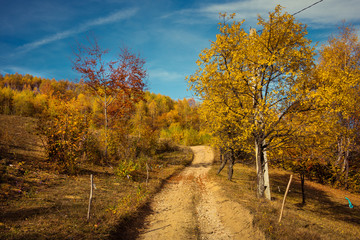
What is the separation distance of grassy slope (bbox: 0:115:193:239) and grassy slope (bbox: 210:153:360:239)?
14.3 feet

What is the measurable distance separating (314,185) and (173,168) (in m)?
12.9

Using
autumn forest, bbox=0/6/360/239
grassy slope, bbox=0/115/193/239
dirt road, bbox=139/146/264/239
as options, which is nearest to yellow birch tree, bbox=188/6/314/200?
autumn forest, bbox=0/6/360/239

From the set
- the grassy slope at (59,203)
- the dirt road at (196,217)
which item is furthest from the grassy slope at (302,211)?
the grassy slope at (59,203)

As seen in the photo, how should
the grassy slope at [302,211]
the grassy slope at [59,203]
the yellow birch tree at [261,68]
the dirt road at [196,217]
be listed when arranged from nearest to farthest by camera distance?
the grassy slope at [59,203] < the grassy slope at [302,211] < the dirt road at [196,217] < the yellow birch tree at [261,68]

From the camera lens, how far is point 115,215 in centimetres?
606

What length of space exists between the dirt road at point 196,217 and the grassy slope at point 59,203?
0.65m

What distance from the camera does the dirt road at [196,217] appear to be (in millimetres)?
5871

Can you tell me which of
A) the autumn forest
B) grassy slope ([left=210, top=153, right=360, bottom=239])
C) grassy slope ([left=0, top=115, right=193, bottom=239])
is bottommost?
grassy slope ([left=210, top=153, right=360, bottom=239])

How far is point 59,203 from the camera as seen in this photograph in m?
6.24

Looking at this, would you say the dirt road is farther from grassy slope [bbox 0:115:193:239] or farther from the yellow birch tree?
the yellow birch tree

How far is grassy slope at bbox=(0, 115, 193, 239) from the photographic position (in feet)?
15.3

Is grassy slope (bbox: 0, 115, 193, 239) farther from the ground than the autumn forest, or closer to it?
closer to it

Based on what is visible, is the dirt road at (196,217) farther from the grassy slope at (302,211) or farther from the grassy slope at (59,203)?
the grassy slope at (59,203)

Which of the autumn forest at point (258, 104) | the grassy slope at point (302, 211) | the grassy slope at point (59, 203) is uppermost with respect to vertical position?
the autumn forest at point (258, 104)
